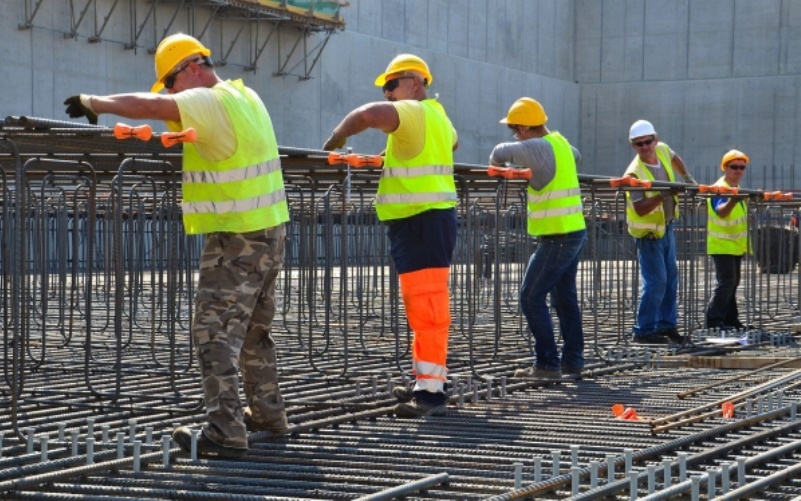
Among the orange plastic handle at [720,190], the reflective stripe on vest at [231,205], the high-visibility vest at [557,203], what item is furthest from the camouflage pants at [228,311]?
the orange plastic handle at [720,190]

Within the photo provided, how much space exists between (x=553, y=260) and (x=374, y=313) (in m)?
6.29

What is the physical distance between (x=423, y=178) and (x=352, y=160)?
1.36 feet

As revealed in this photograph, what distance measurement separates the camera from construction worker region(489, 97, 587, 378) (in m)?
9.03

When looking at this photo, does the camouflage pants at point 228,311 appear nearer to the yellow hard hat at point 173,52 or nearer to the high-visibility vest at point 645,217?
the yellow hard hat at point 173,52

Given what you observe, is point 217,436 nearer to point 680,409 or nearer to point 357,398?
point 357,398

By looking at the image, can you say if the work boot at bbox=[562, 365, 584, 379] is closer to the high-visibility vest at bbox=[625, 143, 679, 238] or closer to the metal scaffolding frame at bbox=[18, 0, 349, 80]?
the high-visibility vest at bbox=[625, 143, 679, 238]

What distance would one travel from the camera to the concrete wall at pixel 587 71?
119ft

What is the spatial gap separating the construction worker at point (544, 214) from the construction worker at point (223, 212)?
118 inches

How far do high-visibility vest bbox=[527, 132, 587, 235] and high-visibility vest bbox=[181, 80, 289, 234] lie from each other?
10.5 feet

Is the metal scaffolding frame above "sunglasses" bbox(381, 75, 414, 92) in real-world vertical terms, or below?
above

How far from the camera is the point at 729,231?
1276 cm

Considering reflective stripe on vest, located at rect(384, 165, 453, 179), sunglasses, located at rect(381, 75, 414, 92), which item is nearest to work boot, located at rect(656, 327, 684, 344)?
reflective stripe on vest, located at rect(384, 165, 453, 179)

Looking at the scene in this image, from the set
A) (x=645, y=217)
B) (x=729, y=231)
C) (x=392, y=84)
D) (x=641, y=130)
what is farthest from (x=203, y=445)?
(x=729, y=231)

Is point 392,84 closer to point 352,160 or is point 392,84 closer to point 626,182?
point 352,160
